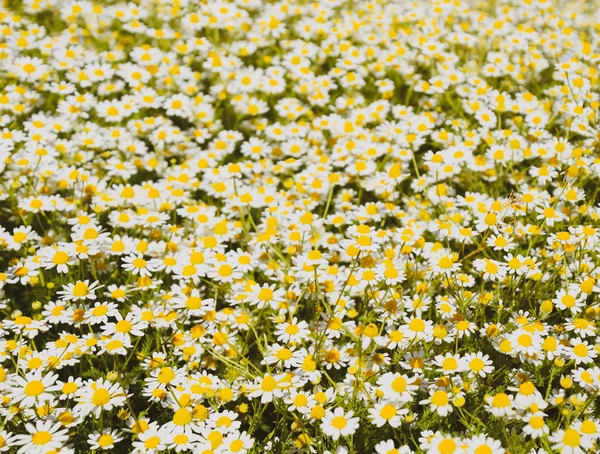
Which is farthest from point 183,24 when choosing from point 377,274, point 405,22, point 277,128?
point 377,274

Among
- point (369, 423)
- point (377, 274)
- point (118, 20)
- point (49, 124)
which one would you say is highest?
point (118, 20)

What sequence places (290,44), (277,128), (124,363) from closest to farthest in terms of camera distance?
(124,363), (277,128), (290,44)

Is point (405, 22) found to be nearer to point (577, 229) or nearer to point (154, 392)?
point (577, 229)

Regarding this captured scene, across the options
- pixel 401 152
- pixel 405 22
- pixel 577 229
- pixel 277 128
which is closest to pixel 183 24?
pixel 277 128

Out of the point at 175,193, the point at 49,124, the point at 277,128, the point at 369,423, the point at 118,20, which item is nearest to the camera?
the point at 369,423

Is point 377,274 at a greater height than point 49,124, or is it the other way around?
point 49,124

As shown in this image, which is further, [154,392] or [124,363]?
[124,363]

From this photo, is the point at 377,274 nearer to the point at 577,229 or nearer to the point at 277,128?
the point at 577,229
